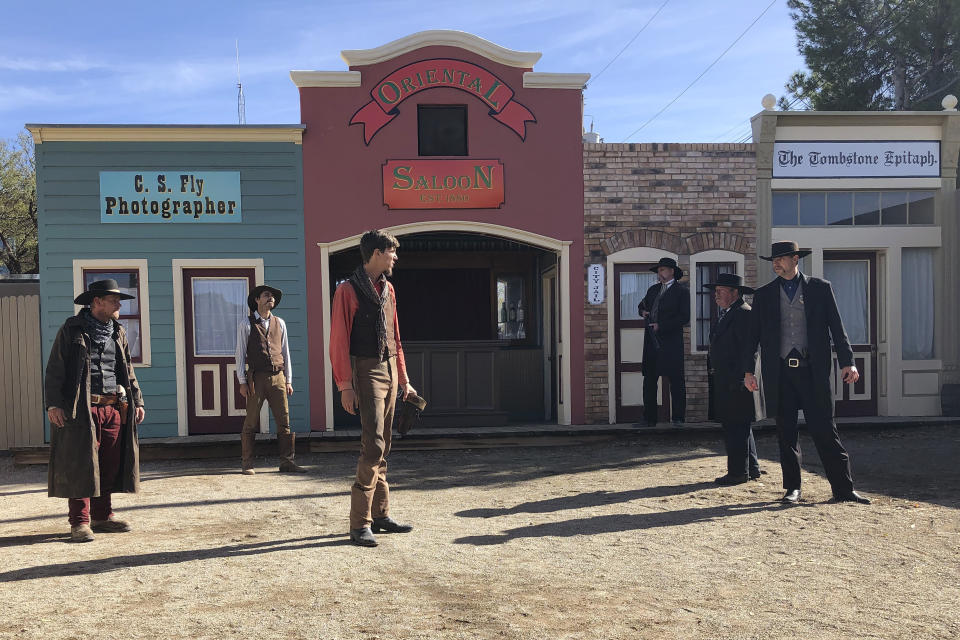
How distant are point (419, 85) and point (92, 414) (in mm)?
6518

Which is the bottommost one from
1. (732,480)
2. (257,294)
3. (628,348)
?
(732,480)

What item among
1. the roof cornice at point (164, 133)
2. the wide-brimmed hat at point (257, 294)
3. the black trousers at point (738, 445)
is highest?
the roof cornice at point (164, 133)

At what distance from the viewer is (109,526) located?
19.3ft

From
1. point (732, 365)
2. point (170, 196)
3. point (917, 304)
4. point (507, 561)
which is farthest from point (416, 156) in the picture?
point (917, 304)

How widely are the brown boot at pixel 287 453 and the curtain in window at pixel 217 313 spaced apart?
2.57 m

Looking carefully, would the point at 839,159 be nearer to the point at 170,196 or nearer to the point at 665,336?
the point at 665,336

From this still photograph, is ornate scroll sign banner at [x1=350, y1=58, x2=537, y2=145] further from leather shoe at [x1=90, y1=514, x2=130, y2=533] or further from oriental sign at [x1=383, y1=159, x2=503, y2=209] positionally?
leather shoe at [x1=90, y1=514, x2=130, y2=533]

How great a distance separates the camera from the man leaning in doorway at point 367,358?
5184mm

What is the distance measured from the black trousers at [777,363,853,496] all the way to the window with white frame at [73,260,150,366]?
7.74 m

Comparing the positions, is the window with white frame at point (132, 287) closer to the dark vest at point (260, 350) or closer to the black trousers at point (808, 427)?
the dark vest at point (260, 350)

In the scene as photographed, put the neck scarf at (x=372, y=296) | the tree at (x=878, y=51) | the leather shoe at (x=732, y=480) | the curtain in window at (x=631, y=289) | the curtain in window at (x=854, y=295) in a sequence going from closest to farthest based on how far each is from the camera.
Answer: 1. the neck scarf at (x=372, y=296)
2. the leather shoe at (x=732, y=480)
3. the curtain in window at (x=631, y=289)
4. the curtain in window at (x=854, y=295)
5. the tree at (x=878, y=51)

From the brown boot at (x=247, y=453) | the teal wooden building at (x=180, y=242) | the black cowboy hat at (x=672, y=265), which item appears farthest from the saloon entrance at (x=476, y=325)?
the brown boot at (x=247, y=453)

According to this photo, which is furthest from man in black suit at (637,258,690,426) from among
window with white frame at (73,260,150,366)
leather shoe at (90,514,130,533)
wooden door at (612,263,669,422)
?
leather shoe at (90,514,130,533)

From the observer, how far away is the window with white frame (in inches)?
406
